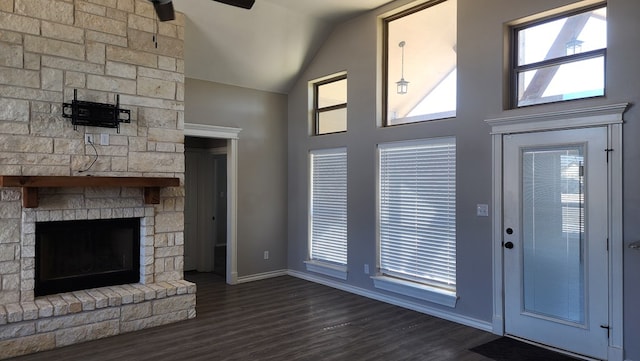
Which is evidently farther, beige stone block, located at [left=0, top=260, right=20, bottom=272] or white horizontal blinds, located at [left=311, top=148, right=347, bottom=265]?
white horizontal blinds, located at [left=311, top=148, right=347, bottom=265]

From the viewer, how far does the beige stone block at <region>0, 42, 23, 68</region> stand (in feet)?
12.8

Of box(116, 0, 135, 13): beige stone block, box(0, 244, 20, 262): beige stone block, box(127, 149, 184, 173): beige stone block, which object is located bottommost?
box(0, 244, 20, 262): beige stone block

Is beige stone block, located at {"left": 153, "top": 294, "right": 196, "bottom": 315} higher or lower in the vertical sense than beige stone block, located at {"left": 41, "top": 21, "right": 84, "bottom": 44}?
lower

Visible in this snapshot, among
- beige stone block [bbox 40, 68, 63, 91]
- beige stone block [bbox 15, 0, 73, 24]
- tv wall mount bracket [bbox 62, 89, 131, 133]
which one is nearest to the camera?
beige stone block [bbox 15, 0, 73, 24]

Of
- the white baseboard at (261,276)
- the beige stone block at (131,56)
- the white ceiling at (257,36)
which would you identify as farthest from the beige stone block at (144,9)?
the white baseboard at (261,276)

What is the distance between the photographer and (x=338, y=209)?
612 centimetres

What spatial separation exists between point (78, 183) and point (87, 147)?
1.58 ft

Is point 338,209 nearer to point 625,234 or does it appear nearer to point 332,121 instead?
point 332,121

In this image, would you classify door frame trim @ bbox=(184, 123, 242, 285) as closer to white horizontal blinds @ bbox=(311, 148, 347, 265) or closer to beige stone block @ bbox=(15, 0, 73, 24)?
white horizontal blinds @ bbox=(311, 148, 347, 265)

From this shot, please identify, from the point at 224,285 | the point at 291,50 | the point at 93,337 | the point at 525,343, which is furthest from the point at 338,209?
the point at 93,337

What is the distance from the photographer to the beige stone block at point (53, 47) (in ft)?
13.2

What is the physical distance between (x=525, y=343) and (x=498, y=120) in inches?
82.9

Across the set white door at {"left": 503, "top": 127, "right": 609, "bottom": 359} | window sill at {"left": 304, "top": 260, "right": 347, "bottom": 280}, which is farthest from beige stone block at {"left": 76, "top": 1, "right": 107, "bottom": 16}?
white door at {"left": 503, "top": 127, "right": 609, "bottom": 359}

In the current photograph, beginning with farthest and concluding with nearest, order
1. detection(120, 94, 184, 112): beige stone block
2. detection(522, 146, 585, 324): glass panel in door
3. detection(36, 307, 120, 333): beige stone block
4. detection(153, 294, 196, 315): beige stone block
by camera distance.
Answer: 1. detection(120, 94, 184, 112): beige stone block
2. detection(153, 294, 196, 315): beige stone block
3. detection(36, 307, 120, 333): beige stone block
4. detection(522, 146, 585, 324): glass panel in door
